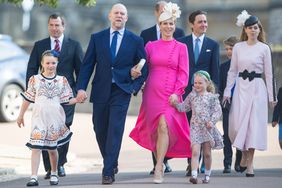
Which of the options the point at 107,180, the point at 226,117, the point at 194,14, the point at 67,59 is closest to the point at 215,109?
the point at 107,180

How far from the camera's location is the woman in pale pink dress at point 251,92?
1443 centimetres

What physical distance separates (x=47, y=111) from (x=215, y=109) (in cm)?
192

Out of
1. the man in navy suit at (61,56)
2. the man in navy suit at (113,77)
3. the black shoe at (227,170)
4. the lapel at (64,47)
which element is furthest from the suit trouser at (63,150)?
the black shoe at (227,170)

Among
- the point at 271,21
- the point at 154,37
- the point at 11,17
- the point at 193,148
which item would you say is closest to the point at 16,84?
the point at 154,37

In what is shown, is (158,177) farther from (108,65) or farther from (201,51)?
(201,51)

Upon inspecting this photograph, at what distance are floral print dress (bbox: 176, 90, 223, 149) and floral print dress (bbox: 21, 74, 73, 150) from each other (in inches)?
52.5

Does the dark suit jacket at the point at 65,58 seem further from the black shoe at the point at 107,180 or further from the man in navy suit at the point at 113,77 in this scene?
the black shoe at the point at 107,180

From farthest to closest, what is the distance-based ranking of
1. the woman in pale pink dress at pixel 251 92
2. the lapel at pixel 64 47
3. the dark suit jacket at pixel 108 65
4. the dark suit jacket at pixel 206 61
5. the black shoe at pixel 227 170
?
the black shoe at pixel 227 170, the dark suit jacket at pixel 206 61, the lapel at pixel 64 47, the woman in pale pink dress at pixel 251 92, the dark suit jacket at pixel 108 65

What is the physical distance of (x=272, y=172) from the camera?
49.3ft

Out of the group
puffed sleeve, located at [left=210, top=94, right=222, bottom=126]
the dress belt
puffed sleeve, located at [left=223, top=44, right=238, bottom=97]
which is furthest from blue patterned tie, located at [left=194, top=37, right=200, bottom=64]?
puffed sleeve, located at [left=210, top=94, right=222, bottom=126]

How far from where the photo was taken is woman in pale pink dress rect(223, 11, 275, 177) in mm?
14430

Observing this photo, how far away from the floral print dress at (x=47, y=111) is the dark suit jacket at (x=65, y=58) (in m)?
0.96

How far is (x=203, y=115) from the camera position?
13578 mm

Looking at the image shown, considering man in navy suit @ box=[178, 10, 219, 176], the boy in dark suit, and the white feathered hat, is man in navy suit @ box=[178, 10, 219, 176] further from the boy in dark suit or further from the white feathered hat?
the white feathered hat
